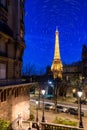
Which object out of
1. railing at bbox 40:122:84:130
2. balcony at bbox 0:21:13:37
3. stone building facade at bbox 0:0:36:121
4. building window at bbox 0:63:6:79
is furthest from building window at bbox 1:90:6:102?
balcony at bbox 0:21:13:37

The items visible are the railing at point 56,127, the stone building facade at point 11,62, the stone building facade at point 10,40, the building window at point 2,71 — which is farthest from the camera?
the building window at point 2,71

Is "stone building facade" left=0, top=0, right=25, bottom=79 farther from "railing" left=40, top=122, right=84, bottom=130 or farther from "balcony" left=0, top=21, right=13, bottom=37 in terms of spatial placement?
"railing" left=40, top=122, right=84, bottom=130

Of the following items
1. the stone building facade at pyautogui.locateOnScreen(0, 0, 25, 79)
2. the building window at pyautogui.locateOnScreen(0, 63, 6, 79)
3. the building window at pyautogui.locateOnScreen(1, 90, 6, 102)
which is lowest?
the building window at pyautogui.locateOnScreen(1, 90, 6, 102)

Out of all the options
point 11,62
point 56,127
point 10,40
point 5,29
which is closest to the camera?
point 56,127

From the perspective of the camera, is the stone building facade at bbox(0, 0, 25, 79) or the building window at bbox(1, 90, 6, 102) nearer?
the building window at bbox(1, 90, 6, 102)

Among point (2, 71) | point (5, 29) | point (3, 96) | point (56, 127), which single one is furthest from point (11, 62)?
point (56, 127)

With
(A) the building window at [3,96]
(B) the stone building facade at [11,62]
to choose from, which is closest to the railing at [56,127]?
(B) the stone building facade at [11,62]

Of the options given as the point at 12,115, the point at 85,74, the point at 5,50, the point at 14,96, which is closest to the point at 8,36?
the point at 5,50

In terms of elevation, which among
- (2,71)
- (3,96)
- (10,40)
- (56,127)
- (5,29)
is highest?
(5,29)

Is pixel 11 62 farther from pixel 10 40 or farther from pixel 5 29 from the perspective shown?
pixel 5 29

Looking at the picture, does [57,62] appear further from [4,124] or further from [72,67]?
[4,124]

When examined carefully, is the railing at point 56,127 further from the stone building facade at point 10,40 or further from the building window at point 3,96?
the stone building facade at point 10,40

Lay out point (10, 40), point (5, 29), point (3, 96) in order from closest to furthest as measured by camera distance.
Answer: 1. point (3, 96)
2. point (5, 29)
3. point (10, 40)

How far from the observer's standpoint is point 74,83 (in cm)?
7650
